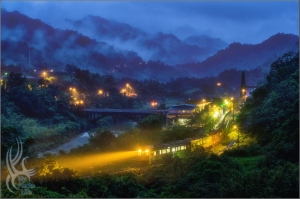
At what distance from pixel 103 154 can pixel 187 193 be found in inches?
231

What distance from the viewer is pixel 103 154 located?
1221cm

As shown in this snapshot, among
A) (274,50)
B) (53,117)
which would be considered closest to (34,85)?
(53,117)

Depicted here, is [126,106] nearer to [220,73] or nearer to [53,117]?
[53,117]

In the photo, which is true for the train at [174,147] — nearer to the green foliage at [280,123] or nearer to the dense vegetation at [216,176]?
the dense vegetation at [216,176]

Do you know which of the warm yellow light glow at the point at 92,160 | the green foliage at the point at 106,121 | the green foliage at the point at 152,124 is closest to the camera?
the warm yellow light glow at the point at 92,160

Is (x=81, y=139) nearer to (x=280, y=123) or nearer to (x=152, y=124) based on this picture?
(x=152, y=124)

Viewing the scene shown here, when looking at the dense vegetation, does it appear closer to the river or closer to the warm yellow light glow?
the warm yellow light glow

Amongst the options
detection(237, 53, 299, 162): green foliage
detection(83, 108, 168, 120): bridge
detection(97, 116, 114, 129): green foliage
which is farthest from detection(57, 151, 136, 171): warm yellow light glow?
detection(97, 116, 114, 129): green foliage
